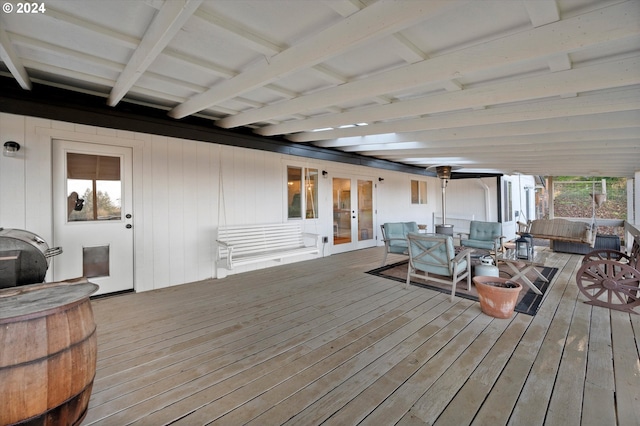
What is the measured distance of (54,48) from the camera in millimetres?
2287

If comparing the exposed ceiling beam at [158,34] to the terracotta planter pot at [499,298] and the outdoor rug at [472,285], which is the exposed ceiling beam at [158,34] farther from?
the outdoor rug at [472,285]

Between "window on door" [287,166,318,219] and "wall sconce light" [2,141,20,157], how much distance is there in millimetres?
3776

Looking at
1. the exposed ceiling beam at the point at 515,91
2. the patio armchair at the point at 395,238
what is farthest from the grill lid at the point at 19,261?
the patio armchair at the point at 395,238

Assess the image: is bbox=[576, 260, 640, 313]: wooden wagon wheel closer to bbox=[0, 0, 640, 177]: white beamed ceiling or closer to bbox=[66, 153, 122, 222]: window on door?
bbox=[0, 0, 640, 177]: white beamed ceiling

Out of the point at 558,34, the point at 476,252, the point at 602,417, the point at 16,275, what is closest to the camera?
the point at 602,417

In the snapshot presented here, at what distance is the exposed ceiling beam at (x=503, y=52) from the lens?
5.27 feet

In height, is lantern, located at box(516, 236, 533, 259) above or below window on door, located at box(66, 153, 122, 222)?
below

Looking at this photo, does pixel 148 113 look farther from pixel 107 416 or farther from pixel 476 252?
pixel 476 252

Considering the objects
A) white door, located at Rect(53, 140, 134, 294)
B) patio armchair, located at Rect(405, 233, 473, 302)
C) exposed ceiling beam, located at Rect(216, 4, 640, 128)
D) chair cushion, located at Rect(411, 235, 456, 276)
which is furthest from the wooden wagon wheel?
white door, located at Rect(53, 140, 134, 294)

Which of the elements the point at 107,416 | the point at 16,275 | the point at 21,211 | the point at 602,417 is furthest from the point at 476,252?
the point at 21,211

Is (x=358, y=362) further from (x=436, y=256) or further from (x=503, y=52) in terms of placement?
(x=503, y=52)

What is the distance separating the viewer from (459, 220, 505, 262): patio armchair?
5355 millimetres

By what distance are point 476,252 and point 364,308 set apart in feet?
10.7

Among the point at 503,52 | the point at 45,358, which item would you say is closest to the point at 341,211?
the point at 503,52
